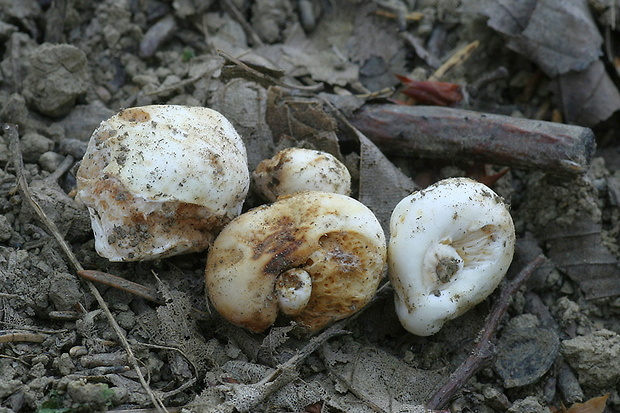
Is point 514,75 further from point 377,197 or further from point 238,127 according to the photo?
point 238,127

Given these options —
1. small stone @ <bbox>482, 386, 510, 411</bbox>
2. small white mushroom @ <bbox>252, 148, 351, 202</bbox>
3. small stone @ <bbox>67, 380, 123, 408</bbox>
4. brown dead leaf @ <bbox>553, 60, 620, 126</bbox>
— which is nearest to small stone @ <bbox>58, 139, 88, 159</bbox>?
small white mushroom @ <bbox>252, 148, 351, 202</bbox>

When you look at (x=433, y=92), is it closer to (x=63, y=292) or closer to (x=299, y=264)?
(x=299, y=264)

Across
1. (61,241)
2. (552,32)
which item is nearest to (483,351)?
(61,241)

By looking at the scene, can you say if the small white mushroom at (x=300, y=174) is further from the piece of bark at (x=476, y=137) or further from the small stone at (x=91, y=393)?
the small stone at (x=91, y=393)

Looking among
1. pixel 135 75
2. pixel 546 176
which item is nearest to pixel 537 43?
pixel 546 176

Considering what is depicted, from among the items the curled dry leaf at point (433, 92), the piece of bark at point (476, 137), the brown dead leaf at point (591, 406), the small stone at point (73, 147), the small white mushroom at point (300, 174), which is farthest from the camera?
the curled dry leaf at point (433, 92)

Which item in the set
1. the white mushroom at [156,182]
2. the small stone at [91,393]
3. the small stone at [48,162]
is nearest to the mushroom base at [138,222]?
the white mushroom at [156,182]

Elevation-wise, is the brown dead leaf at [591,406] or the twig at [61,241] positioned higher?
the twig at [61,241]
